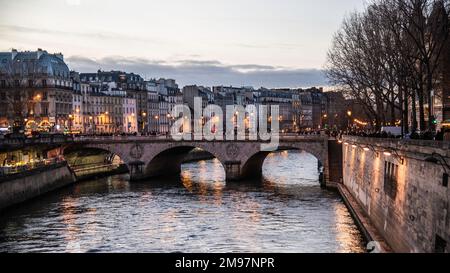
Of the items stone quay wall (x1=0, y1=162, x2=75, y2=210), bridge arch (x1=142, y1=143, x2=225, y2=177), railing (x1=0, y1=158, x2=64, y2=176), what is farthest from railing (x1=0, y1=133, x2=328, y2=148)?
stone quay wall (x1=0, y1=162, x2=75, y2=210)

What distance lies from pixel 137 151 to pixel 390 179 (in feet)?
174

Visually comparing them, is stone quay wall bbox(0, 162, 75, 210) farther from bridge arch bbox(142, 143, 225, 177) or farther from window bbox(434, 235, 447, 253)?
window bbox(434, 235, 447, 253)

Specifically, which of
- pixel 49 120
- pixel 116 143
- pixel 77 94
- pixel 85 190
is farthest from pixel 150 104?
pixel 85 190

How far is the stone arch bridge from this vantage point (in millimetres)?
77125

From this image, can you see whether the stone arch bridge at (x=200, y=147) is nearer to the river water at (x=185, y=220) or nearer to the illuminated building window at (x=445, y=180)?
the river water at (x=185, y=220)

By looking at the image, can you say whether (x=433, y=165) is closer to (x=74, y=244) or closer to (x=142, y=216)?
(x=74, y=244)

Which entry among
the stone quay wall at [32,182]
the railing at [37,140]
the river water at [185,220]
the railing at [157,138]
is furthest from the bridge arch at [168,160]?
the railing at [37,140]

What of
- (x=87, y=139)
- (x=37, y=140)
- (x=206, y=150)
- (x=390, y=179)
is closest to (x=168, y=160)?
(x=206, y=150)

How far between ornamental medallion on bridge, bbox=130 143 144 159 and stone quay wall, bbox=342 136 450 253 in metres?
42.4

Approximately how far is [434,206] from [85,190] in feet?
168

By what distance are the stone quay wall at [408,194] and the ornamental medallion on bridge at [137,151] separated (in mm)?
42391

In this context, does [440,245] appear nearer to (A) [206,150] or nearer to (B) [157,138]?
(A) [206,150]

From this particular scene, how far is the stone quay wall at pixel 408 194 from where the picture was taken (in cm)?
2438
